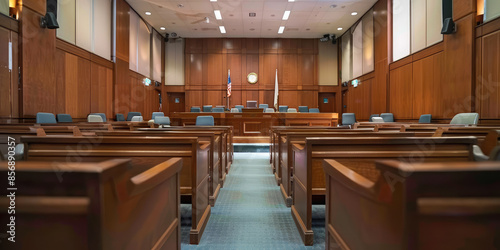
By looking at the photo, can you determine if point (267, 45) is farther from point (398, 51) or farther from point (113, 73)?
point (113, 73)

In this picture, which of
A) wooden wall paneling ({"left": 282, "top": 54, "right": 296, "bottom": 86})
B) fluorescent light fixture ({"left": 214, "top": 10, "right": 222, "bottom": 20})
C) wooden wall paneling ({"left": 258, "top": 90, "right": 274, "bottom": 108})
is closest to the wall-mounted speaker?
fluorescent light fixture ({"left": 214, "top": 10, "right": 222, "bottom": 20})

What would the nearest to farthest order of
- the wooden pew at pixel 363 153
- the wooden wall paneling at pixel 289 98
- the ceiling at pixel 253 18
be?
the wooden pew at pixel 363 153 < the ceiling at pixel 253 18 < the wooden wall paneling at pixel 289 98

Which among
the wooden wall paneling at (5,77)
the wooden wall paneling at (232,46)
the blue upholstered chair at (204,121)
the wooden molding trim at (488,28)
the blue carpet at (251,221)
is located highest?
the wooden wall paneling at (232,46)

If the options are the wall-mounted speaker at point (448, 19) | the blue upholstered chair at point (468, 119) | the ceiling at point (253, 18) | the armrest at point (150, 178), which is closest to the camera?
the armrest at point (150, 178)

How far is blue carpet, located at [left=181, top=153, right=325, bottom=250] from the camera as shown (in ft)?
6.00

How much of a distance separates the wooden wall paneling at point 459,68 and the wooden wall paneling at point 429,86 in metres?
0.18

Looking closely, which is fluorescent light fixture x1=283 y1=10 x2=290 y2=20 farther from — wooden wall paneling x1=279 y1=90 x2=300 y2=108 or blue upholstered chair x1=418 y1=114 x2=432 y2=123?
blue upholstered chair x1=418 y1=114 x2=432 y2=123

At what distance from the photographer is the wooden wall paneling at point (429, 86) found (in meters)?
5.78

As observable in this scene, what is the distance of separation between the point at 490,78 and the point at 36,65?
854cm

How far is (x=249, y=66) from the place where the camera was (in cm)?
1194

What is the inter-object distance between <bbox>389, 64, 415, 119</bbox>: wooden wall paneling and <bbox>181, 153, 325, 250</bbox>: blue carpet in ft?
18.1

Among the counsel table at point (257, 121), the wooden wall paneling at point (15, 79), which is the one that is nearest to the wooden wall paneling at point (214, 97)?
the counsel table at point (257, 121)

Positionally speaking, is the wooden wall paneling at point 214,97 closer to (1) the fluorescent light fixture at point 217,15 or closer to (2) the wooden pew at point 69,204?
(1) the fluorescent light fixture at point 217,15

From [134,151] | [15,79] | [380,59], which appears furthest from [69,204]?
[380,59]
